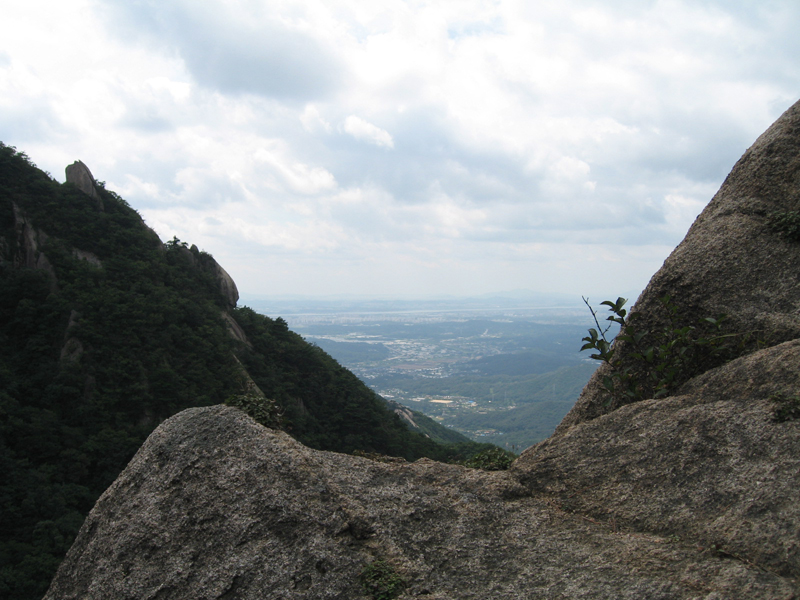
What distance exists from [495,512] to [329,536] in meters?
1.92

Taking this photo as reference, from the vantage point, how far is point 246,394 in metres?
6.78

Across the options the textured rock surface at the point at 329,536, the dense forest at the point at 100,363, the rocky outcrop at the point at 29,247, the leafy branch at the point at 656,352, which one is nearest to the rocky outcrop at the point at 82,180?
the dense forest at the point at 100,363

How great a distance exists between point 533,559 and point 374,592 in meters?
1.62

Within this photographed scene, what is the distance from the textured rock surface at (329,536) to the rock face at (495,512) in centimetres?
2

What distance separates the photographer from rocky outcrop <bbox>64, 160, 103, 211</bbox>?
135 feet

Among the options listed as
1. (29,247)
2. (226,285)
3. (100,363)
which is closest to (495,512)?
(100,363)

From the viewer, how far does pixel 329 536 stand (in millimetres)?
4926

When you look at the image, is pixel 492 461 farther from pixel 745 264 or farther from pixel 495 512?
pixel 745 264

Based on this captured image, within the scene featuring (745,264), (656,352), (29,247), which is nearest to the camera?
(656,352)

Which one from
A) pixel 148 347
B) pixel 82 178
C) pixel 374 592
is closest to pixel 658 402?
pixel 374 592

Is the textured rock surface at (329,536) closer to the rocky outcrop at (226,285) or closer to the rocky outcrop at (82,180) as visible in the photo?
the rocky outcrop at (226,285)

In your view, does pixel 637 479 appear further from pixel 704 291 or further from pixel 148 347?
pixel 148 347

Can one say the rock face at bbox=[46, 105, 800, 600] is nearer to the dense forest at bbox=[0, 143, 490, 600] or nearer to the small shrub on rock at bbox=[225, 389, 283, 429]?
the small shrub on rock at bbox=[225, 389, 283, 429]

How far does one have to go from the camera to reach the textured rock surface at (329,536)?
4422 mm
